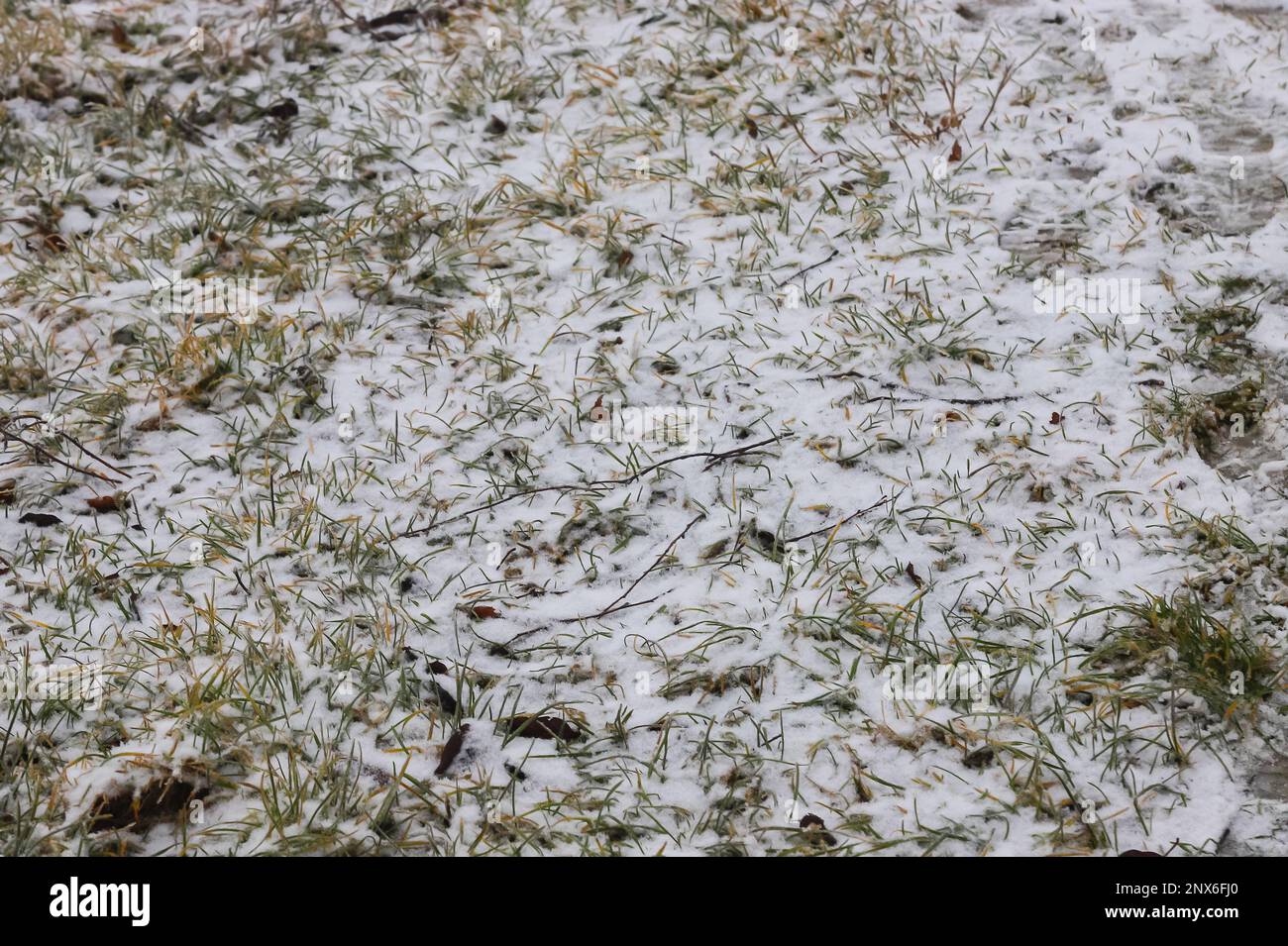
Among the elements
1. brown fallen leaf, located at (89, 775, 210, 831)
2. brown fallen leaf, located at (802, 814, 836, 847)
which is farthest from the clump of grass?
brown fallen leaf, located at (89, 775, 210, 831)

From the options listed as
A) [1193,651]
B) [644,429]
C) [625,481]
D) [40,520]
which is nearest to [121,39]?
[40,520]

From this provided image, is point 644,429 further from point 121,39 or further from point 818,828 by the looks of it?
point 121,39

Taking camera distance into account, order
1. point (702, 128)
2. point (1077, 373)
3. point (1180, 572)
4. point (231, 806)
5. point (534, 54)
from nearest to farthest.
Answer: point (231, 806) → point (1180, 572) → point (1077, 373) → point (702, 128) → point (534, 54)

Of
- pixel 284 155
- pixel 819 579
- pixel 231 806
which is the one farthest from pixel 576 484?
pixel 284 155

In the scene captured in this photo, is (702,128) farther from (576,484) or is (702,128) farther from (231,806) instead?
(231,806)

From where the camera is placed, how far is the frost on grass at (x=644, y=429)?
2.79 metres

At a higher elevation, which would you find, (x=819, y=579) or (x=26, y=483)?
(x=819, y=579)

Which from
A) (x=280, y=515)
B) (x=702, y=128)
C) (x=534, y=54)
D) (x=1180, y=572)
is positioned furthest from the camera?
(x=534, y=54)

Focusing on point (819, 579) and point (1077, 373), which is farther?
point (1077, 373)

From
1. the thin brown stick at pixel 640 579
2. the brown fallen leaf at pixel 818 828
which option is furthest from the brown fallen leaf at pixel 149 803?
the brown fallen leaf at pixel 818 828

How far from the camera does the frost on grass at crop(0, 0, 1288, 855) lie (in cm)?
279
